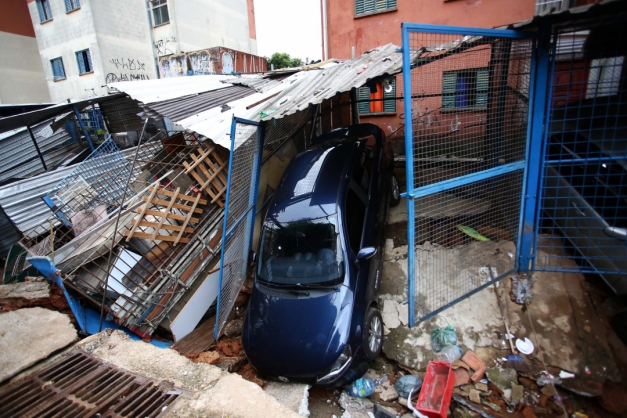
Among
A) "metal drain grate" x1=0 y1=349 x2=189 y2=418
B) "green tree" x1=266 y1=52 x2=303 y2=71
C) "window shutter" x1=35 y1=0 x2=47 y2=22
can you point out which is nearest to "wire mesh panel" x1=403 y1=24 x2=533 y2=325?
"metal drain grate" x1=0 y1=349 x2=189 y2=418

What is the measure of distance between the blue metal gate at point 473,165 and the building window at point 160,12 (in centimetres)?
1925

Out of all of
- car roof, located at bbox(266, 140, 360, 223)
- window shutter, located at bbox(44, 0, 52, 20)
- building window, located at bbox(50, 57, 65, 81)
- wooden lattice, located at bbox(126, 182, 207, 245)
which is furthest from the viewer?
building window, located at bbox(50, 57, 65, 81)

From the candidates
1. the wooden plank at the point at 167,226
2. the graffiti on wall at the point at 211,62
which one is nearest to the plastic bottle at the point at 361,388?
the wooden plank at the point at 167,226

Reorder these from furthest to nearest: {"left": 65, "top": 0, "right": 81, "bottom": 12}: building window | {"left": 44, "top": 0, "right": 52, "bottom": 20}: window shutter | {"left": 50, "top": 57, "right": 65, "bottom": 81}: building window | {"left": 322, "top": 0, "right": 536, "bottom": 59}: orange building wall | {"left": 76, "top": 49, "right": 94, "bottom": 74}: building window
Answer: {"left": 50, "top": 57, "right": 65, "bottom": 81}: building window, {"left": 44, "top": 0, "right": 52, "bottom": 20}: window shutter, {"left": 76, "top": 49, "right": 94, "bottom": 74}: building window, {"left": 65, "top": 0, "right": 81, "bottom": 12}: building window, {"left": 322, "top": 0, "right": 536, "bottom": 59}: orange building wall

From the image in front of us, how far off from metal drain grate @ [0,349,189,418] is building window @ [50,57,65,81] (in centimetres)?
2095

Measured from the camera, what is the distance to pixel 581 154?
3.44 meters

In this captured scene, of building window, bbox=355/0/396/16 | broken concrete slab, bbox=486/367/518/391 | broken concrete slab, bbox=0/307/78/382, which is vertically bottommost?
broken concrete slab, bbox=486/367/518/391

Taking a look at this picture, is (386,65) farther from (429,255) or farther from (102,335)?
(102,335)

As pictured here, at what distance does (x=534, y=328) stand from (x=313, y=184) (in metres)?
2.99

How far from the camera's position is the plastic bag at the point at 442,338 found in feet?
11.0

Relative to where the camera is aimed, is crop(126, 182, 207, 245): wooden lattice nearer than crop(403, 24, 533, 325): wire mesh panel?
No

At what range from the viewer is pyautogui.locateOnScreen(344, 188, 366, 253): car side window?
3709 millimetres

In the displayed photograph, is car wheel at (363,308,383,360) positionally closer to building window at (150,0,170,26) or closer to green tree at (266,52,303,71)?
building window at (150,0,170,26)

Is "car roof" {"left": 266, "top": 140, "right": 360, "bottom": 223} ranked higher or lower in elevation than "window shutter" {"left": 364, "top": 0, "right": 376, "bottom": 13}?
lower
